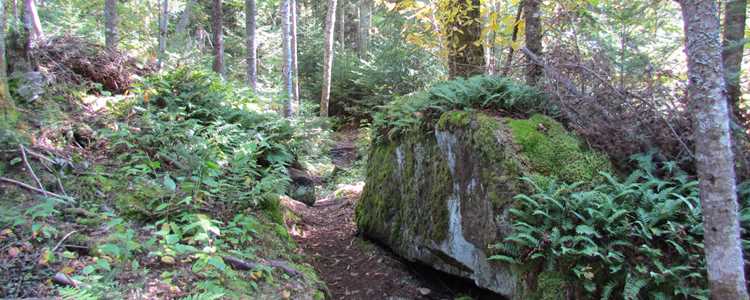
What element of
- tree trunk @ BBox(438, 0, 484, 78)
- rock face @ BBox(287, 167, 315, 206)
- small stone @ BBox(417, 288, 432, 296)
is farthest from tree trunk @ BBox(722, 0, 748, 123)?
rock face @ BBox(287, 167, 315, 206)

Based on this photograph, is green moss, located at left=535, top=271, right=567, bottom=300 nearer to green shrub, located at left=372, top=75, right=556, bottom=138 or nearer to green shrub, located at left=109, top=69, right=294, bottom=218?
green shrub, located at left=372, top=75, right=556, bottom=138

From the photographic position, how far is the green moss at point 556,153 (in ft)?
15.3

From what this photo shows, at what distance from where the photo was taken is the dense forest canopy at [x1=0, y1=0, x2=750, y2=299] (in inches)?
137

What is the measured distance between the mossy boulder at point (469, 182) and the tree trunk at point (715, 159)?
1.55m

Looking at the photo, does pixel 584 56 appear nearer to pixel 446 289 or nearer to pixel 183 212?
pixel 446 289

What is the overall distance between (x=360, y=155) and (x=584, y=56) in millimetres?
9728

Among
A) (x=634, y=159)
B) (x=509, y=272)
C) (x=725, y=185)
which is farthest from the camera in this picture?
(x=634, y=159)

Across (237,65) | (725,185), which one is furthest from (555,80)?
(237,65)

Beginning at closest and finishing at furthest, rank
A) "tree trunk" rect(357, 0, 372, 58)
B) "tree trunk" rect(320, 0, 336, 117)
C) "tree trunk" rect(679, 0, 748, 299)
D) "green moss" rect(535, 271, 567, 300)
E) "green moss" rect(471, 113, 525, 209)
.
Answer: "tree trunk" rect(679, 0, 748, 299) < "green moss" rect(535, 271, 567, 300) < "green moss" rect(471, 113, 525, 209) < "tree trunk" rect(320, 0, 336, 117) < "tree trunk" rect(357, 0, 372, 58)

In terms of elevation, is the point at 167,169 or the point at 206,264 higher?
the point at 167,169

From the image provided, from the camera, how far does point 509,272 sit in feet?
14.4

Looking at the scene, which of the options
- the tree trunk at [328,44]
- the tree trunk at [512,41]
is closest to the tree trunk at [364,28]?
the tree trunk at [328,44]

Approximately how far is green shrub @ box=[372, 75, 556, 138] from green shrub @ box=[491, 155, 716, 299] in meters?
1.48

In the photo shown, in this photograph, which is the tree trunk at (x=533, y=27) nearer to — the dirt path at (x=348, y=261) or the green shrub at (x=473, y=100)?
the green shrub at (x=473, y=100)
